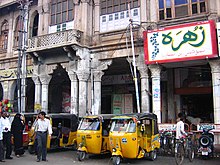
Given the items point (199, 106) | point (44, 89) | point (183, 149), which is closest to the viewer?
point (183, 149)

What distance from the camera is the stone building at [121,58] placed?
45.4 ft

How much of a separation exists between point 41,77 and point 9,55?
4591mm

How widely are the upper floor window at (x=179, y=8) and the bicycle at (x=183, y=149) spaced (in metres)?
7.04

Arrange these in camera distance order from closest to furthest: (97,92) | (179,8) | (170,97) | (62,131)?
1. (62,131)
2. (179,8)
3. (97,92)
4. (170,97)

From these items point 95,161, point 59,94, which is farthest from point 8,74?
point 95,161

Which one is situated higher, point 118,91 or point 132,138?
point 118,91

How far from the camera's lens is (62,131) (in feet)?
41.3

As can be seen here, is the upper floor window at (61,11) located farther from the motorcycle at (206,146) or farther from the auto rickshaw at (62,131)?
the motorcycle at (206,146)

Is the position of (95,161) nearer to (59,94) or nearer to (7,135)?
(7,135)

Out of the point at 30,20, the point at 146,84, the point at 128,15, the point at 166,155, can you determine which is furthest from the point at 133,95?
the point at 30,20

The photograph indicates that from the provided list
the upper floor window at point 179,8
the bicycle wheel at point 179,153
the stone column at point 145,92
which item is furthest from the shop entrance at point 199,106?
the bicycle wheel at point 179,153

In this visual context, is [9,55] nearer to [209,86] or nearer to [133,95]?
[133,95]

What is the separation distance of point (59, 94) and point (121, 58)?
9.04 m

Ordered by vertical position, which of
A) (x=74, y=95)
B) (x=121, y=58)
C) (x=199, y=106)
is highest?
(x=121, y=58)
